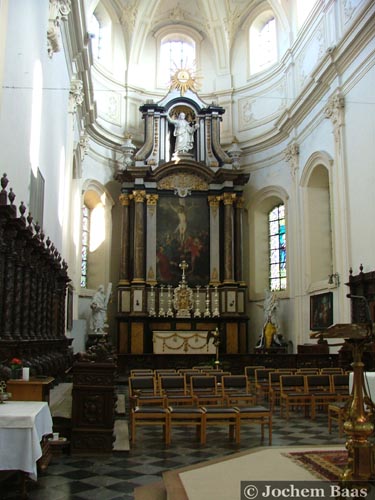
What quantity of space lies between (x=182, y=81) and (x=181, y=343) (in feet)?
35.2

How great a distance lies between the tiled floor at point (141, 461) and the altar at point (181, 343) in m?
10.2

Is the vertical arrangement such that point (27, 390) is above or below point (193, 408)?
above

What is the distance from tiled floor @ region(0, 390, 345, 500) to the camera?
5.21 meters

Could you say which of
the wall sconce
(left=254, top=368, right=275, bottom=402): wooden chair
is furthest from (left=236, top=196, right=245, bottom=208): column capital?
(left=254, top=368, right=275, bottom=402): wooden chair

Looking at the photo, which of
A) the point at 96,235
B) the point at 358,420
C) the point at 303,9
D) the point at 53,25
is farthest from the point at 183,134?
the point at 358,420

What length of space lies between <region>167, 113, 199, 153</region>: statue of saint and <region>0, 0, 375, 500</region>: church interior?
0.12 metres

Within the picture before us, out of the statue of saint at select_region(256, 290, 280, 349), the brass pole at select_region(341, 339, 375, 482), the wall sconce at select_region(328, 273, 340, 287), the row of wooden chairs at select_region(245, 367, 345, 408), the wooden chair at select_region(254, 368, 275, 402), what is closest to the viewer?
the brass pole at select_region(341, 339, 375, 482)

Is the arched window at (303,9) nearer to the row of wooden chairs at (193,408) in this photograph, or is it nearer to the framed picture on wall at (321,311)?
the framed picture on wall at (321,311)

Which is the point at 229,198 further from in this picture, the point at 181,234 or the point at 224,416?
the point at 224,416

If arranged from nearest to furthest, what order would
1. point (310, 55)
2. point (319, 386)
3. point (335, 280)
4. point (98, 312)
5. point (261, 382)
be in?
point (319, 386) → point (261, 382) → point (335, 280) → point (310, 55) → point (98, 312)

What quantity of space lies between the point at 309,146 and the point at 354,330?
643 inches

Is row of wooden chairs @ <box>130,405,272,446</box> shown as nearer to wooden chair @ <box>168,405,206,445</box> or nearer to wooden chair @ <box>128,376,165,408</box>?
wooden chair @ <box>168,405,206,445</box>

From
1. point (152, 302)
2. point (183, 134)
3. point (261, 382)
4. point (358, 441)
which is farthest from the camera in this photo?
point (183, 134)

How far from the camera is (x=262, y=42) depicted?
77.9 feet
